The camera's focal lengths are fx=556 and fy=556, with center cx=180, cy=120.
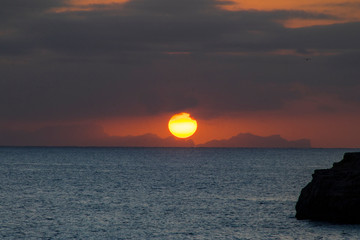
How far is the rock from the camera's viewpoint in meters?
50.1

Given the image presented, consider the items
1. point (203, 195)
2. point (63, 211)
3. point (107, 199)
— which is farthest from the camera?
point (203, 195)

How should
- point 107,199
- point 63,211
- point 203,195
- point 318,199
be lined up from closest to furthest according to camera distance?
1. point 318,199
2. point 63,211
3. point 107,199
4. point 203,195

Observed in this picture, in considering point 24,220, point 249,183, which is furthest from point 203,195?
point 24,220

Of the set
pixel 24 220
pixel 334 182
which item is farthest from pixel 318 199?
pixel 24 220

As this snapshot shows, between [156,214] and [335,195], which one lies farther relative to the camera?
[156,214]

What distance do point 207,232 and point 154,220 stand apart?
9.06m

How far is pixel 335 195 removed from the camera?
5053cm

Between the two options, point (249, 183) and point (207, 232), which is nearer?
point (207, 232)

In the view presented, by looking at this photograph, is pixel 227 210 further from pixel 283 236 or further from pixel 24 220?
pixel 24 220

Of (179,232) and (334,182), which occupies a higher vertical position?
(334,182)

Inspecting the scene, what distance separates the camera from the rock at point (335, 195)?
50.1m

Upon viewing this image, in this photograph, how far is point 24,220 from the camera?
195 ft

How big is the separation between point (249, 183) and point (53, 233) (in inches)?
2553

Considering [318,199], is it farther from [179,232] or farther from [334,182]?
[179,232]
